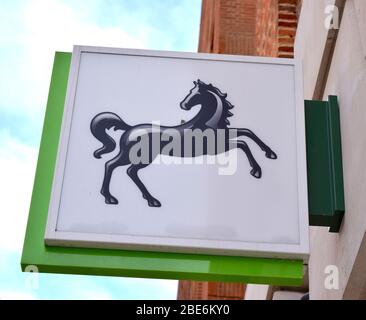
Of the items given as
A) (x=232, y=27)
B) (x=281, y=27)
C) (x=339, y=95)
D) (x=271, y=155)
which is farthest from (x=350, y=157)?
(x=232, y=27)

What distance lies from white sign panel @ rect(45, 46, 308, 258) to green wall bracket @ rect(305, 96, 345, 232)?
22 centimetres

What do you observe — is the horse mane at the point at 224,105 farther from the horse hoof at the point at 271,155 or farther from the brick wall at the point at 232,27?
the brick wall at the point at 232,27

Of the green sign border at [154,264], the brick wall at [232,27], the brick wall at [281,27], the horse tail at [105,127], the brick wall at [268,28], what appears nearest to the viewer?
the green sign border at [154,264]

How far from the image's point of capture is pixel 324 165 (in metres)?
5.04

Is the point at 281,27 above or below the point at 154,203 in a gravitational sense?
above

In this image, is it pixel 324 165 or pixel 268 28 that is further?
pixel 268 28

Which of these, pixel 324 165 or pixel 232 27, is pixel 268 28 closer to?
pixel 324 165

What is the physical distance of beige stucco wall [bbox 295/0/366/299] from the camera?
462 centimetres

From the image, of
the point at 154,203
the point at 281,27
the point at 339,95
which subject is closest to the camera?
the point at 154,203

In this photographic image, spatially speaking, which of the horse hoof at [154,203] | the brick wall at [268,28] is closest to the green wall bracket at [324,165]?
the horse hoof at [154,203]

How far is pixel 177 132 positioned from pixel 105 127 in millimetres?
450

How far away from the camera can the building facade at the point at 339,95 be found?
4.70 m

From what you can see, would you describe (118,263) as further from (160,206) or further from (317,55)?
(317,55)

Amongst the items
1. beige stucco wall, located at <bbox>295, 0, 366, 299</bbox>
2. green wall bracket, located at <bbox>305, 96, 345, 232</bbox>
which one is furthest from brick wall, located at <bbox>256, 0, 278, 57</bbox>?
green wall bracket, located at <bbox>305, 96, 345, 232</bbox>
